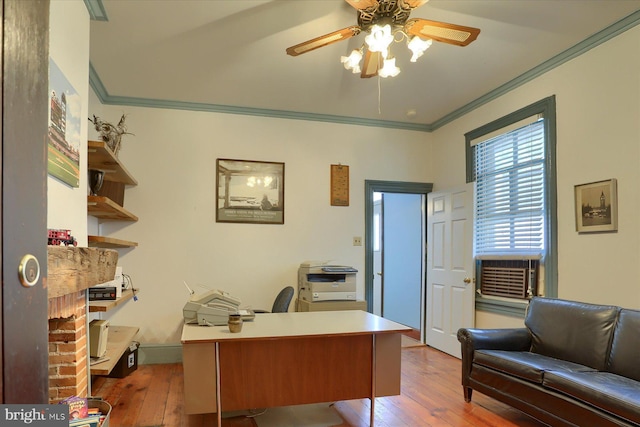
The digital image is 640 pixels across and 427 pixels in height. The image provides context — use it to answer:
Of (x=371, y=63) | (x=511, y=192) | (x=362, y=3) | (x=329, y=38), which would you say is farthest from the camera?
(x=511, y=192)

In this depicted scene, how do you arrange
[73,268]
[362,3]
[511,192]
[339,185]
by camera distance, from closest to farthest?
1. [73,268]
2. [362,3]
3. [511,192]
4. [339,185]

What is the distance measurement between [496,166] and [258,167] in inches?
102

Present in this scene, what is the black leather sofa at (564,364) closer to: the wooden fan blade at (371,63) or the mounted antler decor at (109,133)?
the wooden fan blade at (371,63)

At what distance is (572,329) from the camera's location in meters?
2.82

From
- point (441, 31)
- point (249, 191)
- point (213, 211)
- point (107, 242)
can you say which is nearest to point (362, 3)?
point (441, 31)

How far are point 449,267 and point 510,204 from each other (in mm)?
1061

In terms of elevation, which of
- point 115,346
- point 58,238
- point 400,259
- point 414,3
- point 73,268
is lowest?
point 115,346

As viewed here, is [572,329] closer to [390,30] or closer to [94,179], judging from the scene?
[390,30]

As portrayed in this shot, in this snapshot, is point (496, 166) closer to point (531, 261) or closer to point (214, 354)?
point (531, 261)

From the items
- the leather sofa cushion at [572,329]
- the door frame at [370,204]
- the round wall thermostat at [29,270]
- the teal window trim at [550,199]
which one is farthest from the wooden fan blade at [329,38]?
the door frame at [370,204]

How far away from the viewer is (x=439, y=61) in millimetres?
3375

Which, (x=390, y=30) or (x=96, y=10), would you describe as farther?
(x=96, y=10)

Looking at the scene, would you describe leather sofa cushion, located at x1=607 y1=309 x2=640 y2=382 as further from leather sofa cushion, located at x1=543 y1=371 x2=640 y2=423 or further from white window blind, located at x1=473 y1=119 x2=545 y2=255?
white window blind, located at x1=473 y1=119 x2=545 y2=255

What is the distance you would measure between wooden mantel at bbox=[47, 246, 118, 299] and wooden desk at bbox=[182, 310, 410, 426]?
26.2 inches
